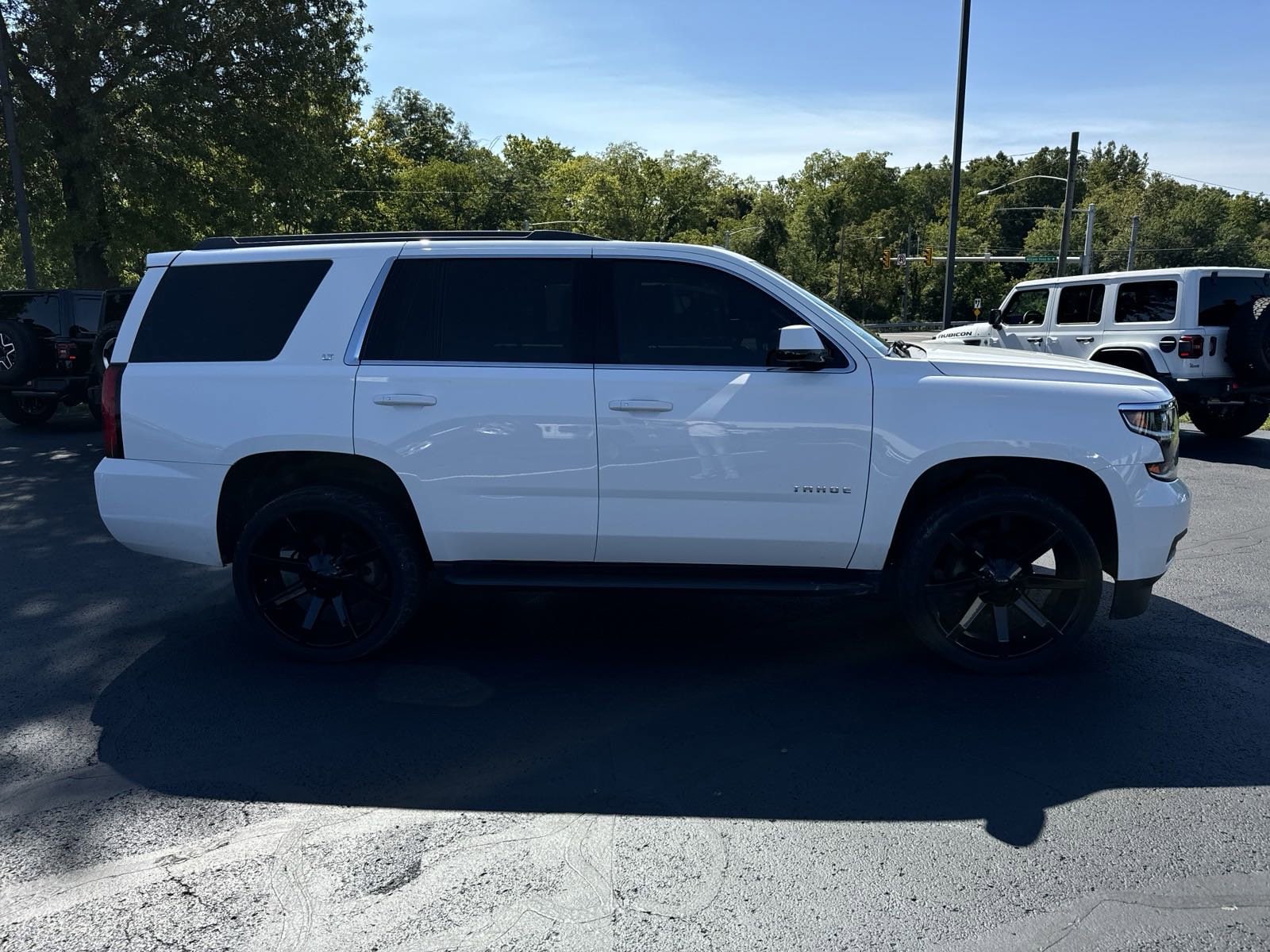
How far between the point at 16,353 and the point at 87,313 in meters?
1.29

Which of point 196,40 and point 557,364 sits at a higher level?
point 196,40

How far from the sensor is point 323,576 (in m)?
4.62

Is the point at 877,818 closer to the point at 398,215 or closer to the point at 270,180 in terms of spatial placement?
the point at 270,180

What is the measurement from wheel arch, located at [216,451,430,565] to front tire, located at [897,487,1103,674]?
2.36 metres

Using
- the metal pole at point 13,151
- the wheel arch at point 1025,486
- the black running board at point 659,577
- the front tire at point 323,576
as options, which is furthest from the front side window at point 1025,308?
the metal pole at point 13,151

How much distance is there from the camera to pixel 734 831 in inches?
124

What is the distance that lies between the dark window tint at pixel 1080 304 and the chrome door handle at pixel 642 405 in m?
9.29

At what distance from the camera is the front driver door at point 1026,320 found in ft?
40.8

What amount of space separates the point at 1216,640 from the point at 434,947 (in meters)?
4.23

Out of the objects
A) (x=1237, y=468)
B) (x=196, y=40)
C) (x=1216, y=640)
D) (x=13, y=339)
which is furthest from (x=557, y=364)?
(x=196, y=40)

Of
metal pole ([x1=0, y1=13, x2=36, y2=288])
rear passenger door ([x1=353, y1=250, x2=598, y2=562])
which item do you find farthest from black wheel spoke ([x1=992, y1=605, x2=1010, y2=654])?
metal pole ([x1=0, y1=13, x2=36, y2=288])

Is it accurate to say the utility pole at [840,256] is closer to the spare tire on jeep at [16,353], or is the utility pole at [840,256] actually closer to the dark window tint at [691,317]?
the spare tire on jeep at [16,353]

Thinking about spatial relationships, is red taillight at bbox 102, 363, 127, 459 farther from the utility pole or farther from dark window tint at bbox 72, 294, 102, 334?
the utility pole

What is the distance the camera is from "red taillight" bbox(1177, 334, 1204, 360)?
1051cm
